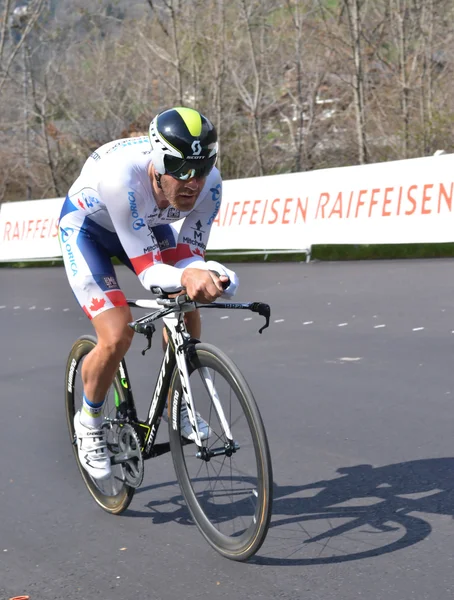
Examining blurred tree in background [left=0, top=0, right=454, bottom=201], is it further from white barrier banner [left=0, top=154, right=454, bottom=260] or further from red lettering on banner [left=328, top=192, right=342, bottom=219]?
red lettering on banner [left=328, top=192, right=342, bottom=219]

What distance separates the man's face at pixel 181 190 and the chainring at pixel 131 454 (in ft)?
3.49

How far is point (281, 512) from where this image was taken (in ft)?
15.0

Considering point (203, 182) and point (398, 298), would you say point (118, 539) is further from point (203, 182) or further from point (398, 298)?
point (398, 298)

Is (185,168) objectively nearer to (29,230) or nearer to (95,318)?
(95,318)

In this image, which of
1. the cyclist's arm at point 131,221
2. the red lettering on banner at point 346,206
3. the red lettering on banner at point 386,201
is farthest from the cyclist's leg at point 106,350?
the red lettering on banner at point 386,201

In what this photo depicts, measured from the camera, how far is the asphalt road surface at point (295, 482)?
3873 millimetres

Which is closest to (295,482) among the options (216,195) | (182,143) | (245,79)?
(216,195)

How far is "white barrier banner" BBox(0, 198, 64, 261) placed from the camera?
62.8 feet

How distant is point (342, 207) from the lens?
15039 mm

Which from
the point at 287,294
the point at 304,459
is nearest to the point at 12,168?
the point at 287,294

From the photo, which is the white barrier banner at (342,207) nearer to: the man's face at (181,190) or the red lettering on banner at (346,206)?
the red lettering on banner at (346,206)

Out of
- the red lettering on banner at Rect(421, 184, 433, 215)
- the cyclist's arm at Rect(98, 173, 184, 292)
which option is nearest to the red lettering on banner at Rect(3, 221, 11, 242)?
the red lettering on banner at Rect(421, 184, 433, 215)

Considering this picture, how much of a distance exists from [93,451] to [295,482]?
3.45ft

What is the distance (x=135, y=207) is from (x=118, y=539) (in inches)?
58.2
